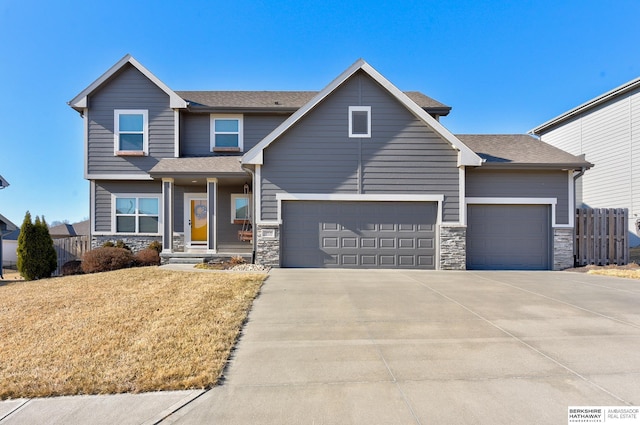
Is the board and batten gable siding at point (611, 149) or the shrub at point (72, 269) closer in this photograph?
the shrub at point (72, 269)

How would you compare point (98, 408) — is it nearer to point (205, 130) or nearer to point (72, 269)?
point (72, 269)

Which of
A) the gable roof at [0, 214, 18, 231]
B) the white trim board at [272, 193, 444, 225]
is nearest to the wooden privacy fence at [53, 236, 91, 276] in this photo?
the gable roof at [0, 214, 18, 231]

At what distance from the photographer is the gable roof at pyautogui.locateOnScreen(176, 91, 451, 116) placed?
44.8ft

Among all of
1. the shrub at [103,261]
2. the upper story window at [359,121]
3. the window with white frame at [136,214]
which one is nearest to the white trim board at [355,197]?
the upper story window at [359,121]

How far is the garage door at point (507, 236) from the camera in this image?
1100cm

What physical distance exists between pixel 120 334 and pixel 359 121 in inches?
348

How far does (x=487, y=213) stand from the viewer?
36.1ft

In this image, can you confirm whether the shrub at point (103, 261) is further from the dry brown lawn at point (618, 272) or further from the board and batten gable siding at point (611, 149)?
the board and batten gable siding at point (611, 149)

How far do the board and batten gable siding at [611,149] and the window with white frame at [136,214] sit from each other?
22.9m

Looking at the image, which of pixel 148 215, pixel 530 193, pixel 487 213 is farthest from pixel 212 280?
pixel 530 193

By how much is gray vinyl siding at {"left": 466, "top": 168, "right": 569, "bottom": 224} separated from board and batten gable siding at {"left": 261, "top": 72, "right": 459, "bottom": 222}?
981mm

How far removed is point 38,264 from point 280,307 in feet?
34.3

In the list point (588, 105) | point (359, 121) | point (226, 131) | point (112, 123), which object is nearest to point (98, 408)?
point (359, 121)

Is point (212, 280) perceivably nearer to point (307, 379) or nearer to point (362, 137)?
point (307, 379)
